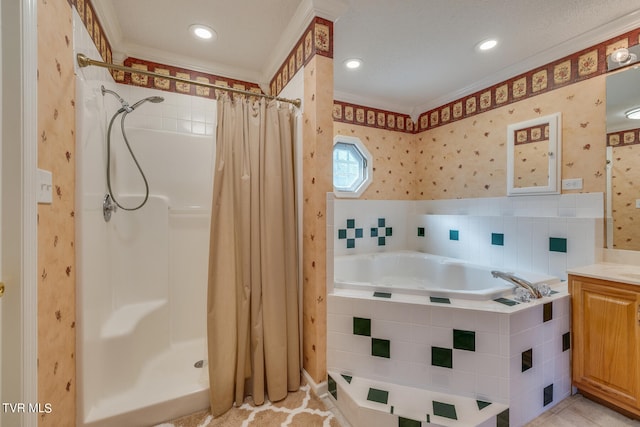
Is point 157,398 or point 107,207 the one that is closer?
point 157,398

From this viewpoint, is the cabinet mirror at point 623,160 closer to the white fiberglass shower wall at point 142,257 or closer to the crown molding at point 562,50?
the crown molding at point 562,50

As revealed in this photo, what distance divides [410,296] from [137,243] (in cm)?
187

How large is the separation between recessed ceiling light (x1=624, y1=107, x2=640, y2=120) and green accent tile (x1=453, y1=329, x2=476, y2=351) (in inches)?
68.4

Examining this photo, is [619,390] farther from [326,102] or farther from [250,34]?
[250,34]

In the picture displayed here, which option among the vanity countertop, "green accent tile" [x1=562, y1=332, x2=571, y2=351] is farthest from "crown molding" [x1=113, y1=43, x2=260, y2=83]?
"green accent tile" [x1=562, y1=332, x2=571, y2=351]

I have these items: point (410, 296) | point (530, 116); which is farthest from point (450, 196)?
point (410, 296)

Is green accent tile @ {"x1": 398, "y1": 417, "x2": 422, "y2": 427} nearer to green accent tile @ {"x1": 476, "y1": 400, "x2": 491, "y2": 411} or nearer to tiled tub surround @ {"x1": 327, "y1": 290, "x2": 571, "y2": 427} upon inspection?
tiled tub surround @ {"x1": 327, "y1": 290, "x2": 571, "y2": 427}

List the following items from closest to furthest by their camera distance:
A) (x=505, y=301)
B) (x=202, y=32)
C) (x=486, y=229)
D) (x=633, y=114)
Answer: (x=505, y=301)
(x=633, y=114)
(x=202, y=32)
(x=486, y=229)

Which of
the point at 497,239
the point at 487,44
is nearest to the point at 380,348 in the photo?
the point at 497,239

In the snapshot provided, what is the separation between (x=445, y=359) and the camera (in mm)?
1275

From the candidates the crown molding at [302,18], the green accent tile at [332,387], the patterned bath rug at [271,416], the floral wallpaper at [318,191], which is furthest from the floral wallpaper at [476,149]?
the patterned bath rug at [271,416]

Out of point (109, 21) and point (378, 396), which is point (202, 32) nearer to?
point (109, 21)

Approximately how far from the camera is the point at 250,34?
170 cm

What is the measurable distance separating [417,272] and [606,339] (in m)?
1.35
